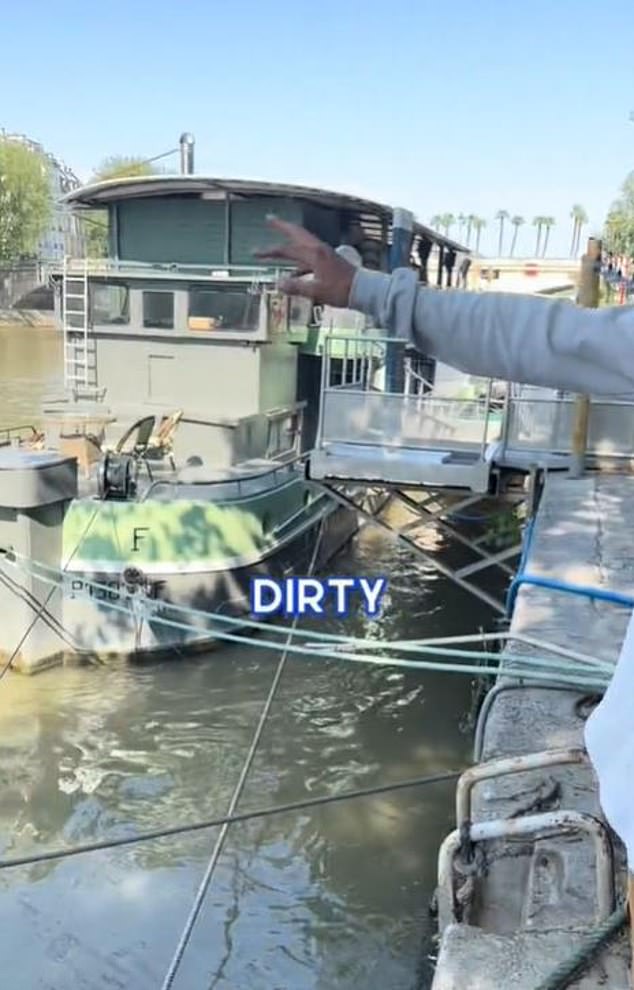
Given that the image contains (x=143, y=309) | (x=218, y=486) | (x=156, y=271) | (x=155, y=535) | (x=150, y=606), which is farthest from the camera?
(x=143, y=309)

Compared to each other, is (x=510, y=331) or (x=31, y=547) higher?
(x=510, y=331)

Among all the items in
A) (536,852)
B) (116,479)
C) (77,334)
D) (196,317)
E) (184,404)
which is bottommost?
(116,479)

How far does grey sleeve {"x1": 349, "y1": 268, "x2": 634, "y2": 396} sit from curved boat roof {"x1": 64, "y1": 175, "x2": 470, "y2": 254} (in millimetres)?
11194

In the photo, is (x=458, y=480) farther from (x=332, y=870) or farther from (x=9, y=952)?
(x=9, y=952)

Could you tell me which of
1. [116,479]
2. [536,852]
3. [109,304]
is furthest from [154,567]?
[536,852]

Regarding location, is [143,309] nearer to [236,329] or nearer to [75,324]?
[75,324]

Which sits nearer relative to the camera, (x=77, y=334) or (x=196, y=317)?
(x=196, y=317)

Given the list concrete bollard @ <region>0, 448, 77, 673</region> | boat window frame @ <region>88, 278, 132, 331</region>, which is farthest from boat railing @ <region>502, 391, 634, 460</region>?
boat window frame @ <region>88, 278, 132, 331</region>

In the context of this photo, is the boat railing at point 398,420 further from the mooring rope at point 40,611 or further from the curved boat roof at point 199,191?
the curved boat roof at point 199,191

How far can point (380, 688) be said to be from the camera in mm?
10422

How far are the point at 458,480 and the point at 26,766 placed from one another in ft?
14.6

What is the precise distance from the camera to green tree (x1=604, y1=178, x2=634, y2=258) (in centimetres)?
3688

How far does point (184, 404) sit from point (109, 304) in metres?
1.62

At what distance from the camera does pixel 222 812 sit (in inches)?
310
